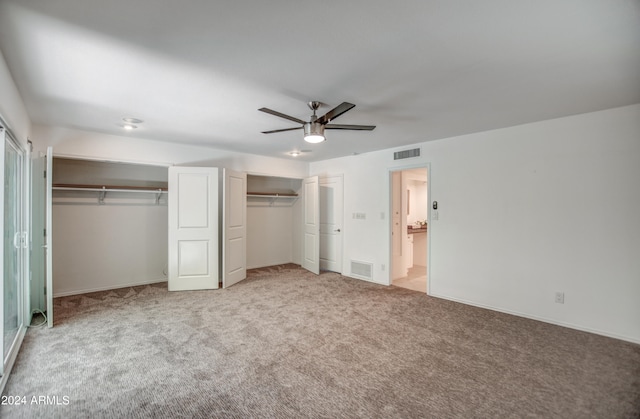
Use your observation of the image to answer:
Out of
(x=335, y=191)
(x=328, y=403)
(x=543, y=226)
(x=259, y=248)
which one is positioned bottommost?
(x=328, y=403)

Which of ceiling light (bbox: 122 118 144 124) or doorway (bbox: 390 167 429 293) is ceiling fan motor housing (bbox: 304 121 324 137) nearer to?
ceiling light (bbox: 122 118 144 124)

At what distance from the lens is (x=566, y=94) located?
8.87ft

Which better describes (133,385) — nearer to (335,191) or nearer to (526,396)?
(526,396)

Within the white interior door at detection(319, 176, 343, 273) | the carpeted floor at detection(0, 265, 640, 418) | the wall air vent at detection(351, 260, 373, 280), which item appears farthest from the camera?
the white interior door at detection(319, 176, 343, 273)

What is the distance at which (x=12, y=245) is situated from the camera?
2.79 m

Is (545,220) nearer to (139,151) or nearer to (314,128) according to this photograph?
(314,128)

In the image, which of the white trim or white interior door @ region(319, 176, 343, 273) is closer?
the white trim

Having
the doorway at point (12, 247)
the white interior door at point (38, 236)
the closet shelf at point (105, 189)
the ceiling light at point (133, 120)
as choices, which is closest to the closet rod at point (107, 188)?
the closet shelf at point (105, 189)

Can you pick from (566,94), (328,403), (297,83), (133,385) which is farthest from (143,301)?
(566,94)

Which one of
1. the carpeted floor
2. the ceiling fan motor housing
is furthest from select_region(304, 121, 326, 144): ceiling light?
the carpeted floor

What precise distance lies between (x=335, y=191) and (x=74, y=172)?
4.40 m

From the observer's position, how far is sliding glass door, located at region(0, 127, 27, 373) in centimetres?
238

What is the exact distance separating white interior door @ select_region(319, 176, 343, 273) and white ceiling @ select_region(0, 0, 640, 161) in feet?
8.96

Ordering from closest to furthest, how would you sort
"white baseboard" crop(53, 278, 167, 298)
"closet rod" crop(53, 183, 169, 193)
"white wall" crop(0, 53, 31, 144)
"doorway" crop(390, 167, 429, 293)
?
"white wall" crop(0, 53, 31, 144)
"closet rod" crop(53, 183, 169, 193)
"white baseboard" crop(53, 278, 167, 298)
"doorway" crop(390, 167, 429, 293)
